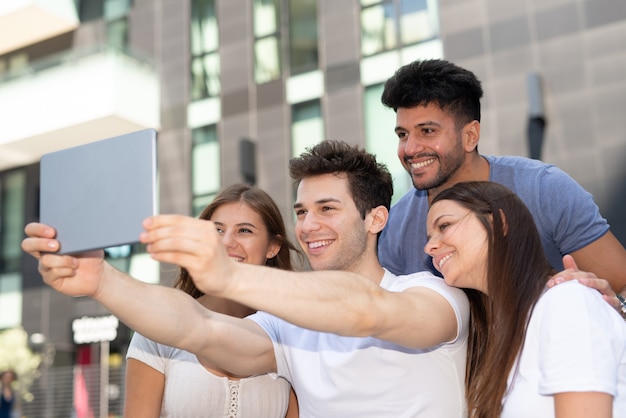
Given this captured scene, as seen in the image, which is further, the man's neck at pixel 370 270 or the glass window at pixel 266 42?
the glass window at pixel 266 42

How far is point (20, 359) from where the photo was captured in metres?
18.3

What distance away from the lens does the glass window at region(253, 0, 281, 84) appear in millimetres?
16422

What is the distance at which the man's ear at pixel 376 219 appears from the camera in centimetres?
342

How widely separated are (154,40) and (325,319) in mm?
17269

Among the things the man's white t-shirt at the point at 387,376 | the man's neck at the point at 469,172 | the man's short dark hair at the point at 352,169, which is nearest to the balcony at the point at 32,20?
the man's neck at the point at 469,172

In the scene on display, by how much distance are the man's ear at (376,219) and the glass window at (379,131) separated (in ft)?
34.6

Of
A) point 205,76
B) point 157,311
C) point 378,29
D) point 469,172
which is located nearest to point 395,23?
point 378,29

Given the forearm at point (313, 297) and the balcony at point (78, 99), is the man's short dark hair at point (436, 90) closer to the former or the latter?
the forearm at point (313, 297)

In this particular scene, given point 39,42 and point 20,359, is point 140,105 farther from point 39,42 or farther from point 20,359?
point 20,359

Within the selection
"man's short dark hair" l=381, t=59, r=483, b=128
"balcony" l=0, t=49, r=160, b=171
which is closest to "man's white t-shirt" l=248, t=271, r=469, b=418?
"man's short dark hair" l=381, t=59, r=483, b=128

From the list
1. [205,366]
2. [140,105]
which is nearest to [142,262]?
[140,105]

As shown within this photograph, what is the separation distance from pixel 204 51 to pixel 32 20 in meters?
5.17

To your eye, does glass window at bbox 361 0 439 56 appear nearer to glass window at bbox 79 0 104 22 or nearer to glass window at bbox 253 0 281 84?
glass window at bbox 253 0 281 84

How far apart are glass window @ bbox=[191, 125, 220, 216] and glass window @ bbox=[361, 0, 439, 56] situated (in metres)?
4.16
